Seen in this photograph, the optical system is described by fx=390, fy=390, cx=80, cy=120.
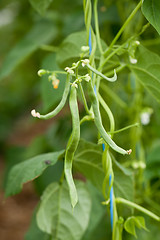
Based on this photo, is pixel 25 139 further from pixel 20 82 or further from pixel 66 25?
pixel 66 25

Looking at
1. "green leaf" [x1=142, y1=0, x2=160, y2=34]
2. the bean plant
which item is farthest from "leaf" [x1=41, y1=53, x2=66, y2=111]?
"green leaf" [x1=142, y1=0, x2=160, y2=34]

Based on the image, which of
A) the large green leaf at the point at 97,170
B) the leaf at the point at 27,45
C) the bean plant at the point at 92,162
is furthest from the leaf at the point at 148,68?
the leaf at the point at 27,45

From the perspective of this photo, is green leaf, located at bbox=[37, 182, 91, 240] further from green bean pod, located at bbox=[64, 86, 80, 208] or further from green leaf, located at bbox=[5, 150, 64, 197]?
green bean pod, located at bbox=[64, 86, 80, 208]

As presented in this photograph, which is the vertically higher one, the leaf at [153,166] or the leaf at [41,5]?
the leaf at [41,5]

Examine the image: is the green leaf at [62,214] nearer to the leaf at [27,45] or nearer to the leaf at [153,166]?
the leaf at [153,166]

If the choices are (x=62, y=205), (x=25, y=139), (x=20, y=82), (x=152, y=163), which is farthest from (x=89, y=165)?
(x=25, y=139)
